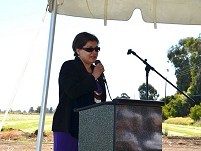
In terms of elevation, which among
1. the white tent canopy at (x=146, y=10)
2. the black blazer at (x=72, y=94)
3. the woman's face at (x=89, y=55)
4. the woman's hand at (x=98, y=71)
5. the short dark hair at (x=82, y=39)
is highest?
the white tent canopy at (x=146, y=10)

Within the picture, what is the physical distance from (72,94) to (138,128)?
0.61 meters

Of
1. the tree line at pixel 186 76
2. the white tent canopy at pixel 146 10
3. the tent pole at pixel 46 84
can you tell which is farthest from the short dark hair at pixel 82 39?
the tree line at pixel 186 76

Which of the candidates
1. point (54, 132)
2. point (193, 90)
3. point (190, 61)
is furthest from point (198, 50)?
point (54, 132)

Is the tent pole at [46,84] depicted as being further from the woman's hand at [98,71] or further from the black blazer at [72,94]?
the woman's hand at [98,71]

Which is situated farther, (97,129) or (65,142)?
(65,142)

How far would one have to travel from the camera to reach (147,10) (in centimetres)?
336

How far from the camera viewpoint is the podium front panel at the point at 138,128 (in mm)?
1434

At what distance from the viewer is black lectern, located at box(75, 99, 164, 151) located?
4.70 feet

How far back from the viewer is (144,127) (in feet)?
4.97

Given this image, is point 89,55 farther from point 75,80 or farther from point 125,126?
point 125,126

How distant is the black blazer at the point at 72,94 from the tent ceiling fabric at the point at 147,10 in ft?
4.15

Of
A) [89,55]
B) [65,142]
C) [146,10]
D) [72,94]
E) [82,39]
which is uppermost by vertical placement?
[146,10]

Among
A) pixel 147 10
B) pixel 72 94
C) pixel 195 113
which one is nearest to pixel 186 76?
pixel 195 113

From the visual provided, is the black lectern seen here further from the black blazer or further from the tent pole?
the tent pole
